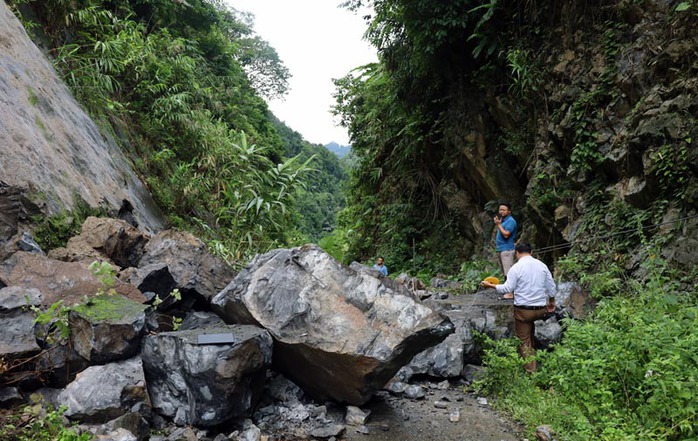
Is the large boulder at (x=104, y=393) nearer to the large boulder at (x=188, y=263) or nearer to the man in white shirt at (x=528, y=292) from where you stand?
the large boulder at (x=188, y=263)

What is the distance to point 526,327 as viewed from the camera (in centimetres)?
479

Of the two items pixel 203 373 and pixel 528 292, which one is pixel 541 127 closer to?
pixel 528 292

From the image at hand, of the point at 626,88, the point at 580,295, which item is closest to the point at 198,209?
the point at 580,295

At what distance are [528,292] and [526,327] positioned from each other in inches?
16.5

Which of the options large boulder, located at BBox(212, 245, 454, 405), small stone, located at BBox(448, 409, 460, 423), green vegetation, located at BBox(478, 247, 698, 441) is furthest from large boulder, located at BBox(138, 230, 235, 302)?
green vegetation, located at BBox(478, 247, 698, 441)

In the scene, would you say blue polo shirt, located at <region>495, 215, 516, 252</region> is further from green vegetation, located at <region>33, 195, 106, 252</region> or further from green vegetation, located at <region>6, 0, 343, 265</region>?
green vegetation, located at <region>33, 195, 106, 252</region>

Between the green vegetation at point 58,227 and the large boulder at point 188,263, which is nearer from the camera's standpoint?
the green vegetation at point 58,227

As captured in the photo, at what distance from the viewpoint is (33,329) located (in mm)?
3154

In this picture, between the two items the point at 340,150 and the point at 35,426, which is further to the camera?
the point at 340,150

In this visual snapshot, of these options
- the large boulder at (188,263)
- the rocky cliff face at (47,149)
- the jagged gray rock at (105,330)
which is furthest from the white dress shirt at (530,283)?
the rocky cliff face at (47,149)

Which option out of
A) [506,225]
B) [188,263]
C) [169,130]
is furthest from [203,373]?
[169,130]

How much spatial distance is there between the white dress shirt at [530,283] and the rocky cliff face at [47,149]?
5035mm

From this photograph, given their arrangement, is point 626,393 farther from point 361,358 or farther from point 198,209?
point 198,209

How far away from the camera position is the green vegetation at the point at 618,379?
115 inches
